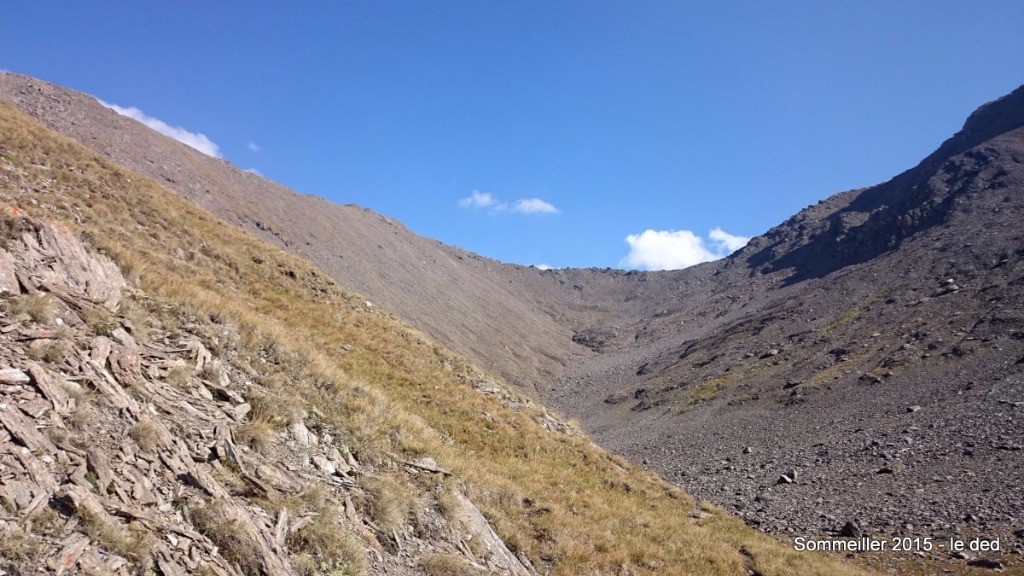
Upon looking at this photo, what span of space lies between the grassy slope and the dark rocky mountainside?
827 centimetres

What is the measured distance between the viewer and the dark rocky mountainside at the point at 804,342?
25.5 m

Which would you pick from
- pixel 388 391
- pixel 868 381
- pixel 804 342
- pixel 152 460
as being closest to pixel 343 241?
pixel 804 342

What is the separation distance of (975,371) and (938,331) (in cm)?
1176

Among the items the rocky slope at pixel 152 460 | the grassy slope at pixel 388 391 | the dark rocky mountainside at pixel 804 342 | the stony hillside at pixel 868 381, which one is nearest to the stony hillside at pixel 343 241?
the dark rocky mountainside at pixel 804 342

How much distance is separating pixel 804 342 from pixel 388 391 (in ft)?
204

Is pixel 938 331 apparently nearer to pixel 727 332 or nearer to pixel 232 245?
pixel 727 332

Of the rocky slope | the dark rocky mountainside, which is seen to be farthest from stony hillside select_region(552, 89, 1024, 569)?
the rocky slope

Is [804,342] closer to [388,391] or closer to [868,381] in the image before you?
[868,381]

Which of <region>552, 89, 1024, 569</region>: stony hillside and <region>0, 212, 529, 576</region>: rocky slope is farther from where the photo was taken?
<region>552, 89, 1024, 569</region>: stony hillside

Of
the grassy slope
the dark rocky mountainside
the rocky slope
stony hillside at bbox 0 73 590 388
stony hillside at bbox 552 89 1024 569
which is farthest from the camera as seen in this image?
stony hillside at bbox 0 73 590 388

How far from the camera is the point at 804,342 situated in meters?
63.5

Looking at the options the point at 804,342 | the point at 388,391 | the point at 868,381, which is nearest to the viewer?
the point at 388,391

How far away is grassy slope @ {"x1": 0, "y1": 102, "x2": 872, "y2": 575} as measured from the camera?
10.7 m

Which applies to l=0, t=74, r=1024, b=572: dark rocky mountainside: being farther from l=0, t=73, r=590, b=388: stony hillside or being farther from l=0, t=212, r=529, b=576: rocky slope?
l=0, t=212, r=529, b=576: rocky slope
